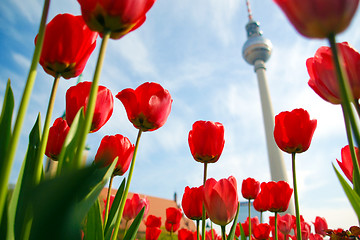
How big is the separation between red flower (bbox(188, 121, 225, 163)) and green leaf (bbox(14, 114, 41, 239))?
3.09 ft

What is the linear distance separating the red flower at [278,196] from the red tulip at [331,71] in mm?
1427

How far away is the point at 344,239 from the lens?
1316 millimetres

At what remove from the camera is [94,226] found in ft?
2.89

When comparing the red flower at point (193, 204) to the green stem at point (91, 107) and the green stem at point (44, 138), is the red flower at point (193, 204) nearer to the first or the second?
the green stem at point (44, 138)

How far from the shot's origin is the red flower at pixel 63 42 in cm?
89

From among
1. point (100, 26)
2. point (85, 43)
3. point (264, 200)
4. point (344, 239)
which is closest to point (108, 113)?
point (85, 43)

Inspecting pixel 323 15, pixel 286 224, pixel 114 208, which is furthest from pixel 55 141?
pixel 286 224

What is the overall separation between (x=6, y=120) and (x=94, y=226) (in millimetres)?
446

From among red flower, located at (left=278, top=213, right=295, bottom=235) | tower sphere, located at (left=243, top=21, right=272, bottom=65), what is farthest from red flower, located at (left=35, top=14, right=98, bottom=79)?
tower sphere, located at (left=243, top=21, right=272, bottom=65)

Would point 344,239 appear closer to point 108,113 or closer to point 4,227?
point 108,113

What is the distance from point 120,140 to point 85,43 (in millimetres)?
701

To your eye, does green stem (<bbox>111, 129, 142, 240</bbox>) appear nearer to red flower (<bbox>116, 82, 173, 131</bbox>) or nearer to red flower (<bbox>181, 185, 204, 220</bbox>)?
red flower (<bbox>116, 82, 173, 131</bbox>)

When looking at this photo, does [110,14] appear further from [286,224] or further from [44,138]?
[286,224]

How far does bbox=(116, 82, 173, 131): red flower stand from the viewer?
1.34 meters
